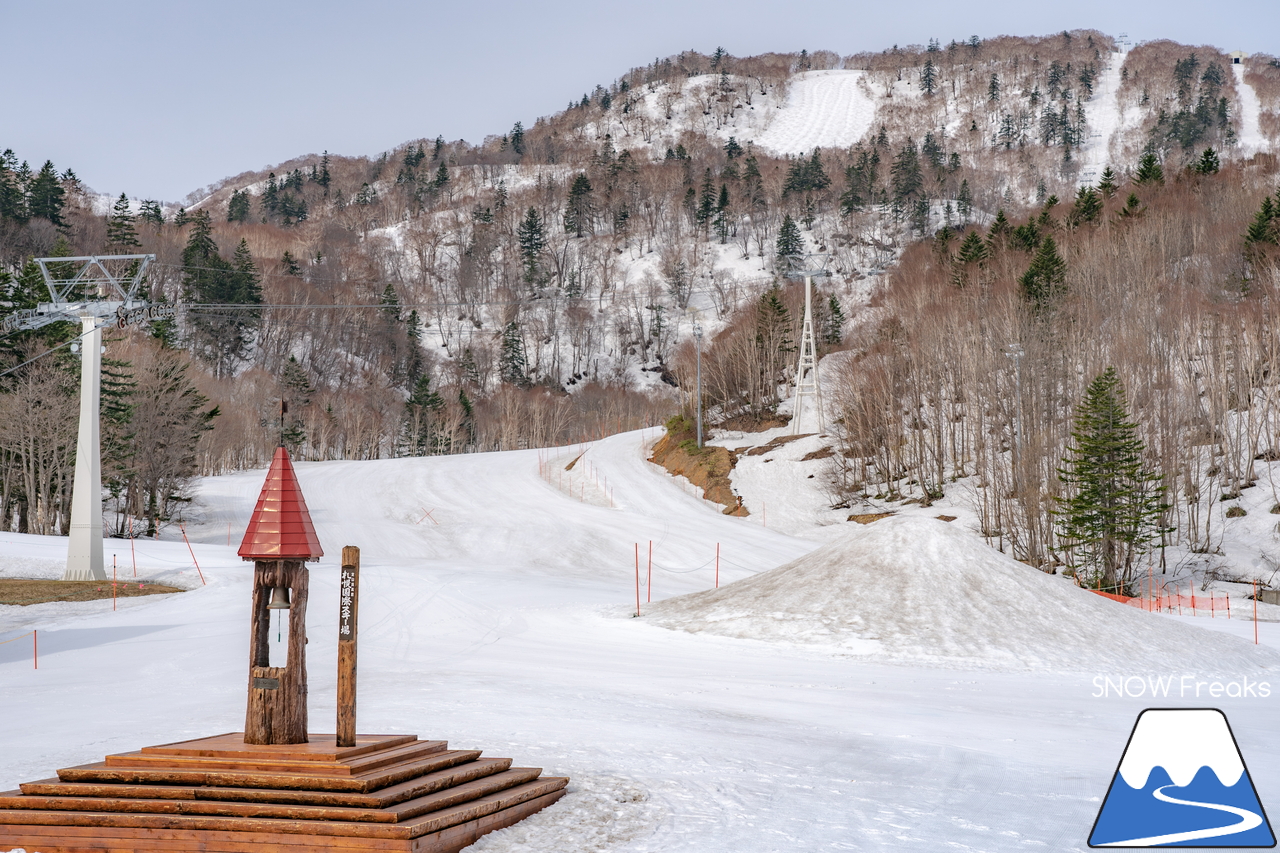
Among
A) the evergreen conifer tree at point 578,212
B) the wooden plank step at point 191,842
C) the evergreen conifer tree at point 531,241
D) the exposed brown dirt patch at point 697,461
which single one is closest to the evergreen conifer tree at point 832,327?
the exposed brown dirt patch at point 697,461

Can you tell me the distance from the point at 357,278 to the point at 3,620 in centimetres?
12753

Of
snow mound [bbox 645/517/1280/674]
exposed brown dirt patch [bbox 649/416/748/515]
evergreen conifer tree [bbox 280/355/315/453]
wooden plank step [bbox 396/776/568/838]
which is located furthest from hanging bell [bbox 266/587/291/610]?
evergreen conifer tree [bbox 280/355/315/453]

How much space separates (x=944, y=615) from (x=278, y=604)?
15422 millimetres

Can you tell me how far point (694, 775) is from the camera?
30.1 ft

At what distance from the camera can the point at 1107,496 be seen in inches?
1336

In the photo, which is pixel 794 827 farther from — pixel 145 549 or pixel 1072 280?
pixel 1072 280

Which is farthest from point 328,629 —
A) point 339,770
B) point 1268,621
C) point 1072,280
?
point 1072,280

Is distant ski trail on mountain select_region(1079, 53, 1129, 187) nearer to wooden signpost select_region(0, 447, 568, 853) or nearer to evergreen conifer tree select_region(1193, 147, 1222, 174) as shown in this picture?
evergreen conifer tree select_region(1193, 147, 1222, 174)

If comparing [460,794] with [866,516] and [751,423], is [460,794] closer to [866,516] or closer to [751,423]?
[866,516]

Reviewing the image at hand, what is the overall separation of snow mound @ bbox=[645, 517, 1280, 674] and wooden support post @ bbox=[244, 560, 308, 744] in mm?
13272

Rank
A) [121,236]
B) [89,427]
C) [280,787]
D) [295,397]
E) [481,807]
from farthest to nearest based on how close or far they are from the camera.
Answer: [121,236]
[295,397]
[89,427]
[481,807]
[280,787]

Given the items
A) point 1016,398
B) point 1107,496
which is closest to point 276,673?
point 1107,496

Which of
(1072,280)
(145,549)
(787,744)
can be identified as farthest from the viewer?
(1072,280)

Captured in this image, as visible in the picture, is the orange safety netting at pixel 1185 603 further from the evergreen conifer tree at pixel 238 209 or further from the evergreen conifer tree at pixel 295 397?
the evergreen conifer tree at pixel 238 209
